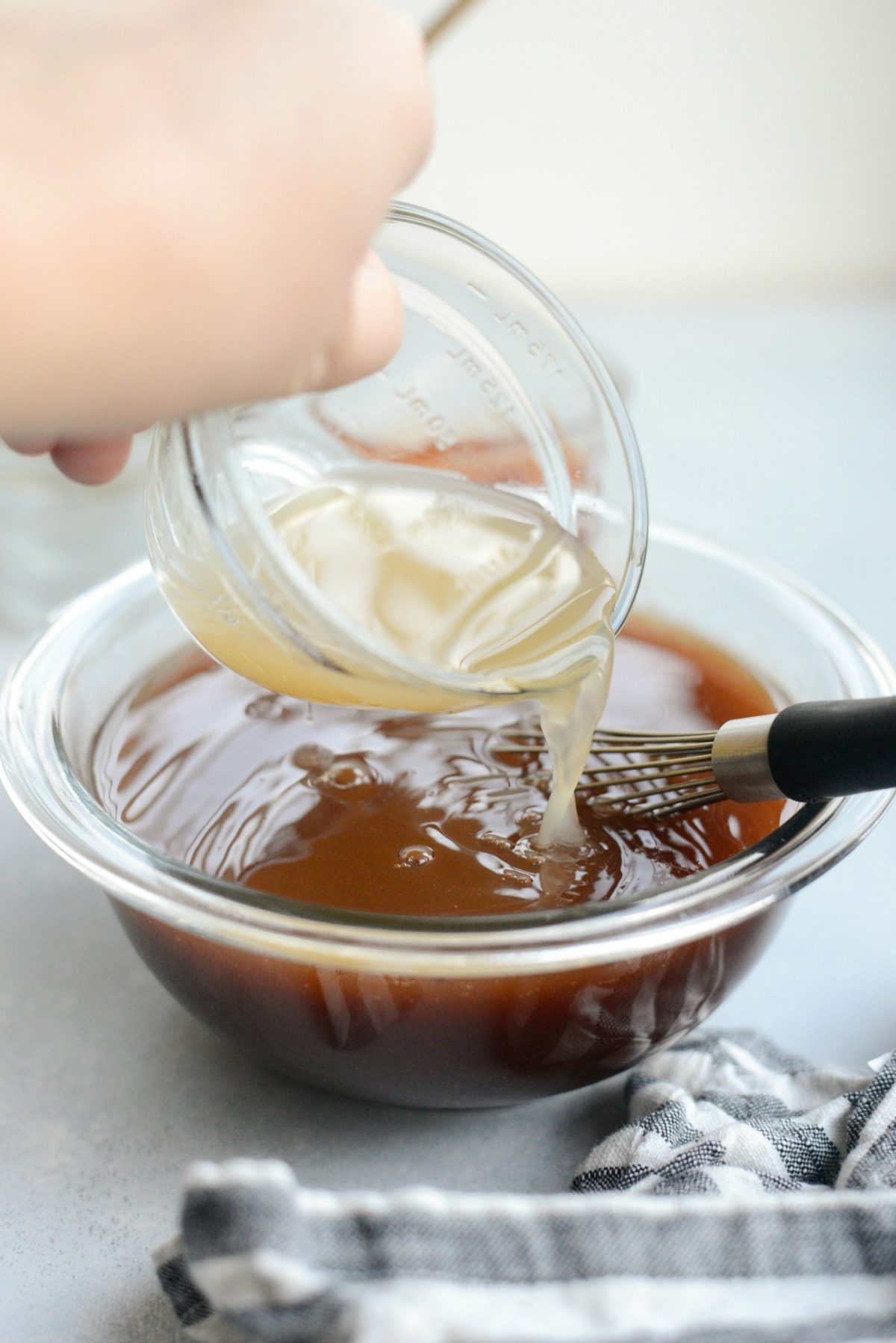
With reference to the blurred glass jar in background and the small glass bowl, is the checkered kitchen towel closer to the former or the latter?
the small glass bowl

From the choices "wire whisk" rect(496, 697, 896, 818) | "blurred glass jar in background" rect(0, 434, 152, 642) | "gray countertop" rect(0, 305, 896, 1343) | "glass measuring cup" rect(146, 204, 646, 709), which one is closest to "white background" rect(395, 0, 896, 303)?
"blurred glass jar in background" rect(0, 434, 152, 642)

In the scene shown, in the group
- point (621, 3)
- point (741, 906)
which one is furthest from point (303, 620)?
point (621, 3)

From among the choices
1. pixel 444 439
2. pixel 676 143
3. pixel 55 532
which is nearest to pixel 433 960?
pixel 444 439

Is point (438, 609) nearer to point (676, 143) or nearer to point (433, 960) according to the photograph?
point (433, 960)

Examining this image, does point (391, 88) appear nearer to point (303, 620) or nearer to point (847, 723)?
point (303, 620)

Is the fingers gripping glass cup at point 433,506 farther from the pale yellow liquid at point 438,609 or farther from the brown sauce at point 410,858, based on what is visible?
the brown sauce at point 410,858
